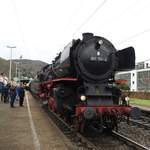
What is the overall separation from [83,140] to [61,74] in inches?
147

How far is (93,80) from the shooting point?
13.7 metres

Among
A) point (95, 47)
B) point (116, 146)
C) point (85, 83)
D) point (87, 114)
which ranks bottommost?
point (116, 146)

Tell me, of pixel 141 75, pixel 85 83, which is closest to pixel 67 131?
pixel 85 83

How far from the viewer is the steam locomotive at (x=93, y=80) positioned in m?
13.2

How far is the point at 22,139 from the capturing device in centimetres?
1252

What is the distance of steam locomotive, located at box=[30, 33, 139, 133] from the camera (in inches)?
518

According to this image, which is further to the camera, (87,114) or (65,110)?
(65,110)

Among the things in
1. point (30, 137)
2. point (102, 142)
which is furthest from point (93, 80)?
point (30, 137)

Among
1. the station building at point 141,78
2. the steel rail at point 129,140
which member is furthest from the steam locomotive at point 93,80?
the station building at point 141,78

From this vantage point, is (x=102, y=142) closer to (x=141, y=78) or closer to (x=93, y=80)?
(x=93, y=80)

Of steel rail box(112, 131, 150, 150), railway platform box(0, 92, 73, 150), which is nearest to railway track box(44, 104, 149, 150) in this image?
steel rail box(112, 131, 150, 150)

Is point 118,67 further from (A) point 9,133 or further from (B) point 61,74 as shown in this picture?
(A) point 9,133

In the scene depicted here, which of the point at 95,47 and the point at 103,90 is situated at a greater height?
the point at 95,47

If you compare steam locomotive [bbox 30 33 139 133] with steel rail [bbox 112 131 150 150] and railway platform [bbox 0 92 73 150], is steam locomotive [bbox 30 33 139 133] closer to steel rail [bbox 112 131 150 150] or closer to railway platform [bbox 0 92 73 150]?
steel rail [bbox 112 131 150 150]
